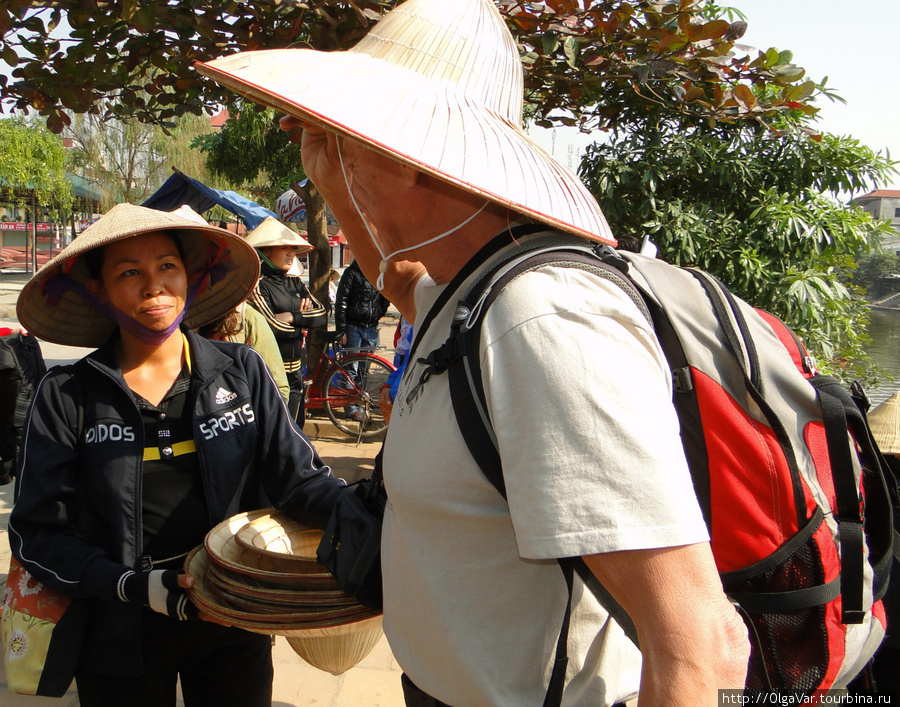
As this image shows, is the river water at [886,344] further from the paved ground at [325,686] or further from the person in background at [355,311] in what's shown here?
the paved ground at [325,686]

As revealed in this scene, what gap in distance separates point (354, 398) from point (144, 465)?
16.7 ft

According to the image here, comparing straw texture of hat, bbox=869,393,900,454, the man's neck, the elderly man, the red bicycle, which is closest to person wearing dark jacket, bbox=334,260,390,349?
the red bicycle

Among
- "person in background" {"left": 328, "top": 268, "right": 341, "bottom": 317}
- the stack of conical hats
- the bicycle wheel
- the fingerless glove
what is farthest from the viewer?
"person in background" {"left": 328, "top": 268, "right": 341, "bottom": 317}

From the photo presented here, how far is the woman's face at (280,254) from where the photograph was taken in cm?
557

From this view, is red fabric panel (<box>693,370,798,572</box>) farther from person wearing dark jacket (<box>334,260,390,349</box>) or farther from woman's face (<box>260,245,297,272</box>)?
person wearing dark jacket (<box>334,260,390,349</box>)

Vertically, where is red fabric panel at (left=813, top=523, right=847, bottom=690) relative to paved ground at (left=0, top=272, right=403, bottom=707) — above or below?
above

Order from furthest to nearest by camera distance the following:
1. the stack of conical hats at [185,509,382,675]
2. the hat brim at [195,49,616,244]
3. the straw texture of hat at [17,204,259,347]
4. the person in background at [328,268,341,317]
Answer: the person in background at [328,268,341,317] → the straw texture of hat at [17,204,259,347] → the stack of conical hats at [185,509,382,675] → the hat brim at [195,49,616,244]

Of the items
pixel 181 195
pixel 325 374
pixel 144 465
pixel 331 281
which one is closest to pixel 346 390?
pixel 325 374

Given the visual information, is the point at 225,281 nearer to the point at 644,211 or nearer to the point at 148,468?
the point at 148,468

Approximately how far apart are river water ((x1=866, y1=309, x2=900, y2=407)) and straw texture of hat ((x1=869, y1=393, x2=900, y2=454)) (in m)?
8.20

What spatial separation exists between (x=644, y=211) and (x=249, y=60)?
2911mm

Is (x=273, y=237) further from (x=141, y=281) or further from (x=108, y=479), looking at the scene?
(x=108, y=479)

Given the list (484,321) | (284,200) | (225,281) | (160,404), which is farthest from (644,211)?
(284,200)

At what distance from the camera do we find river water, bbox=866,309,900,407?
11.9 m
